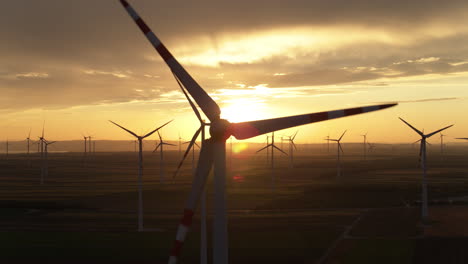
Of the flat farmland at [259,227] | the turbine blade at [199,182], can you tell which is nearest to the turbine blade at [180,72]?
the turbine blade at [199,182]

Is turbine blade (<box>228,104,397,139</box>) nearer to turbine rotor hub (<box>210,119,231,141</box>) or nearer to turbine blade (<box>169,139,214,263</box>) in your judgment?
turbine rotor hub (<box>210,119,231,141</box>)

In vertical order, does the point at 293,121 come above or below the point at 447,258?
above

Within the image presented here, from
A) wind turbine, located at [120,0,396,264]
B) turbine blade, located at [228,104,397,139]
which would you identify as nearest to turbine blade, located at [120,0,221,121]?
wind turbine, located at [120,0,396,264]

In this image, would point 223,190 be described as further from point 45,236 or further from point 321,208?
point 321,208

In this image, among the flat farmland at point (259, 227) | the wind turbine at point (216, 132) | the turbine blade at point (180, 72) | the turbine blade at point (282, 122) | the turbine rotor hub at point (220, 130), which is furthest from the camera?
the flat farmland at point (259, 227)

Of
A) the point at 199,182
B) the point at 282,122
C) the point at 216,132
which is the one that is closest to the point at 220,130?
the point at 216,132

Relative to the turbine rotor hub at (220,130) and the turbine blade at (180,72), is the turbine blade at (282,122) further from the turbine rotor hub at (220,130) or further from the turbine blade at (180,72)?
the turbine blade at (180,72)

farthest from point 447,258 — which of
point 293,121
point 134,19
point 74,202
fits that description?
point 74,202
